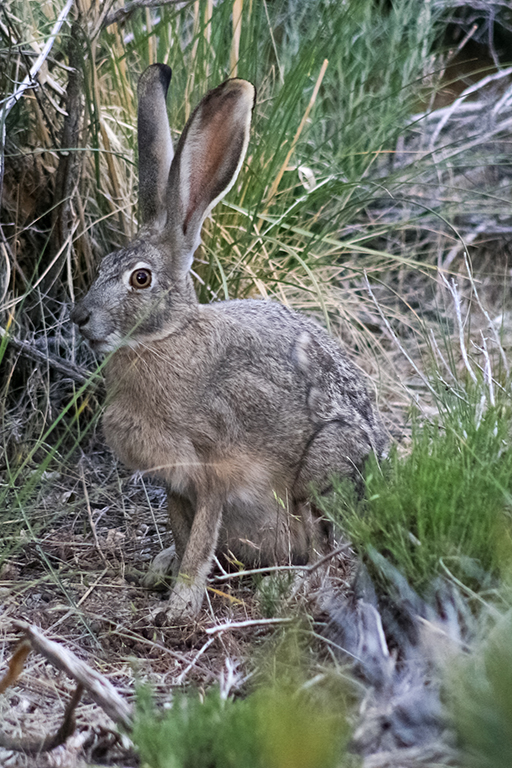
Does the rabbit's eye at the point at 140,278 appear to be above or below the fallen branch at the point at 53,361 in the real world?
above

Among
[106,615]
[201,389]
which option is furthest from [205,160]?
[106,615]

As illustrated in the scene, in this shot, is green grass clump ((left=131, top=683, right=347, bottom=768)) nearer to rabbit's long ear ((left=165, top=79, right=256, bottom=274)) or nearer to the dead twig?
the dead twig

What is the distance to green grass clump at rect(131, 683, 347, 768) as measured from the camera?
1452 mm

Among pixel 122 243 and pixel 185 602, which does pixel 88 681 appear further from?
pixel 122 243

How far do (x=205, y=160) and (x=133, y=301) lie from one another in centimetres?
64

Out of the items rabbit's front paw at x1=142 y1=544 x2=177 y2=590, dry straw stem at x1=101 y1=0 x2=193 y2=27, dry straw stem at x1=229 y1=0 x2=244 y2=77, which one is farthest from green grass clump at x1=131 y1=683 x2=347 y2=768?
dry straw stem at x1=229 y1=0 x2=244 y2=77

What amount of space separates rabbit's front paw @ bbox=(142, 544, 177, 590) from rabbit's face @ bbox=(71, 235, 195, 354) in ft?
3.02

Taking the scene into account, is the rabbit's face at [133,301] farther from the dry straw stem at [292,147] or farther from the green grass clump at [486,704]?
the green grass clump at [486,704]

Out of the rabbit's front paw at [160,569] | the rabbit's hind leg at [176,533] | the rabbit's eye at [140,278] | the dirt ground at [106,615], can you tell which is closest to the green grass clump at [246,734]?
the dirt ground at [106,615]

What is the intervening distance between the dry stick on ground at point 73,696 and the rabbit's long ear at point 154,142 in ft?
6.11

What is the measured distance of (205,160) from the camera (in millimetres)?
3197

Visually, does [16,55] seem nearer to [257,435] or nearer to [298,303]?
[298,303]

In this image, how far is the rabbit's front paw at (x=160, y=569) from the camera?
127 inches

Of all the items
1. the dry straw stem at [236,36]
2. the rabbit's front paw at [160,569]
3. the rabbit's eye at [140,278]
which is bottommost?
the rabbit's front paw at [160,569]
